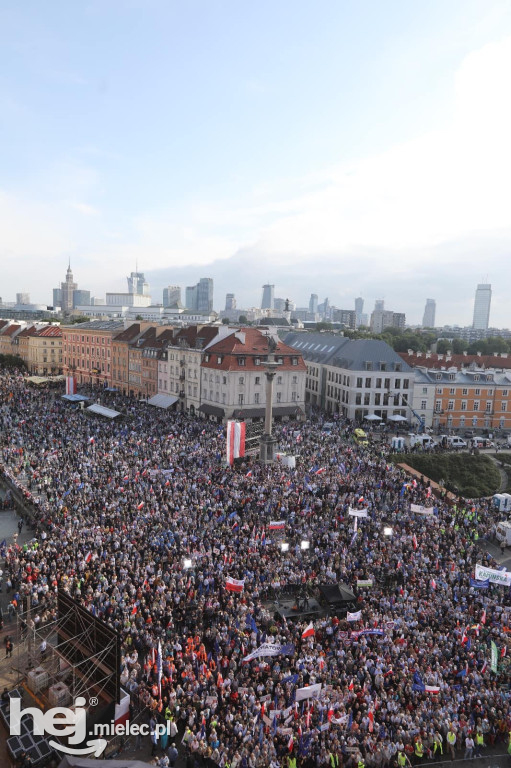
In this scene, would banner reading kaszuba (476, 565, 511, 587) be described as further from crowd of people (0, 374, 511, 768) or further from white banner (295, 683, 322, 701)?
white banner (295, 683, 322, 701)

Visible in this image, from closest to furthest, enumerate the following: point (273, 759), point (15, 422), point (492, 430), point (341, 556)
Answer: point (273, 759) → point (341, 556) → point (15, 422) → point (492, 430)

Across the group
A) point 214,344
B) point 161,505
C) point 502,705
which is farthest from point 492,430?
point 502,705

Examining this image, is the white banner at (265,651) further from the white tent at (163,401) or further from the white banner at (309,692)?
the white tent at (163,401)

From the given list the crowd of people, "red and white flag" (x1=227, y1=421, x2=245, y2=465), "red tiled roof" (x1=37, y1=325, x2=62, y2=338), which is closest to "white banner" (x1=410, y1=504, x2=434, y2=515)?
the crowd of people

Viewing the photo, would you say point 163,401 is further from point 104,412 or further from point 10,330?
point 10,330

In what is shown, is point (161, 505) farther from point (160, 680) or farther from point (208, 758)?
point (208, 758)
